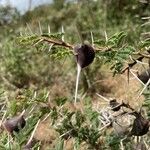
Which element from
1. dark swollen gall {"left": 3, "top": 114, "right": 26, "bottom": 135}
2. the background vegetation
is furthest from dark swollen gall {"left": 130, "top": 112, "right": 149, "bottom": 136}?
dark swollen gall {"left": 3, "top": 114, "right": 26, "bottom": 135}

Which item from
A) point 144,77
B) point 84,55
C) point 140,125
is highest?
point 84,55

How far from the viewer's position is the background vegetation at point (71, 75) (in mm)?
1582

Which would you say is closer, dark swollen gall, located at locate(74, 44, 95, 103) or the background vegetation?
dark swollen gall, located at locate(74, 44, 95, 103)

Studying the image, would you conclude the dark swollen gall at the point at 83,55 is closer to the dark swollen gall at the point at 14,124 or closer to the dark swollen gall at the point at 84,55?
the dark swollen gall at the point at 84,55

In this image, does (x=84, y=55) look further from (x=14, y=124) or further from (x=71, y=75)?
(x=71, y=75)

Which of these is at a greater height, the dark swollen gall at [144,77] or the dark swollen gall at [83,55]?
A: the dark swollen gall at [83,55]

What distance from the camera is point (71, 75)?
656cm

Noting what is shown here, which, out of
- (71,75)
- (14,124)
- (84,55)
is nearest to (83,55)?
(84,55)

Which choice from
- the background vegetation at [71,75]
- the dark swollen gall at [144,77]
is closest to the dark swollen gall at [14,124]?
the background vegetation at [71,75]

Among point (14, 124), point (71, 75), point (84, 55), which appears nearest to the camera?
point (84, 55)

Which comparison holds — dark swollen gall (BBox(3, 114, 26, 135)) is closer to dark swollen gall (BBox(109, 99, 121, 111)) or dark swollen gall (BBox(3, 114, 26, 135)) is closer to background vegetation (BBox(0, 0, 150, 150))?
background vegetation (BBox(0, 0, 150, 150))

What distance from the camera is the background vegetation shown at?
5.19 feet

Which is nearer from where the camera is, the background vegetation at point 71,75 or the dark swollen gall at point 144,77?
the background vegetation at point 71,75

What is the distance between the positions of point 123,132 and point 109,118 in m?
0.07
